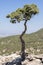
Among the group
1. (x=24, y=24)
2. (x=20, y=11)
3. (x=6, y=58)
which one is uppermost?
(x=20, y=11)

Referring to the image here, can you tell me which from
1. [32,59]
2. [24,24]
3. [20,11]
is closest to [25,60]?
[32,59]

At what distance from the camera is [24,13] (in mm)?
57219

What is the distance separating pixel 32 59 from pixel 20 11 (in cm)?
1337

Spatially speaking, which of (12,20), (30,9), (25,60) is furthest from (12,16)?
(25,60)

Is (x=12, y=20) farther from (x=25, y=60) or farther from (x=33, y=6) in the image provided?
(x=25, y=60)

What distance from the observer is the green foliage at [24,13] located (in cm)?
5684

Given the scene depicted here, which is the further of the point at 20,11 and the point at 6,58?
the point at 6,58

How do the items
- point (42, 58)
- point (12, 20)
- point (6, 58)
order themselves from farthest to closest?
point (6, 58), point (12, 20), point (42, 58)

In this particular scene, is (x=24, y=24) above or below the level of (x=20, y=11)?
below

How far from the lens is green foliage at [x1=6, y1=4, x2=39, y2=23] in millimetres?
56844

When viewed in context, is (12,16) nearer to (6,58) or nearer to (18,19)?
(18,19)

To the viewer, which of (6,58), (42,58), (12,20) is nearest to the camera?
(42,58)

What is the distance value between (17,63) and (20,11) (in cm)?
1408

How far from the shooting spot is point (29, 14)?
2271 inches
